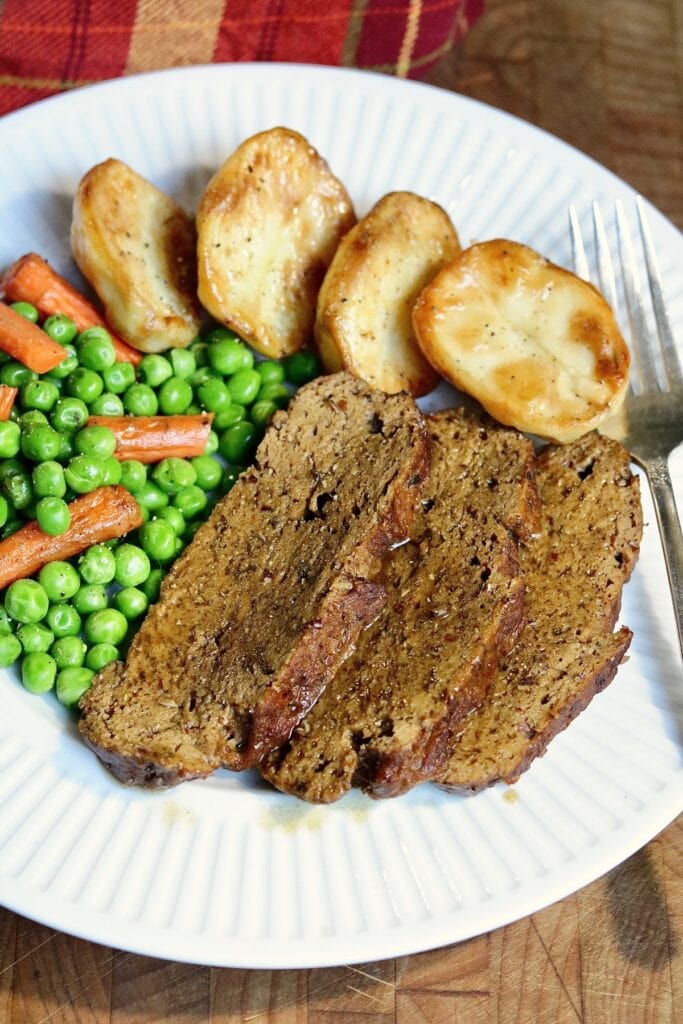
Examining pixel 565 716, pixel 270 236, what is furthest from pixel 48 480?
pixel 565 716

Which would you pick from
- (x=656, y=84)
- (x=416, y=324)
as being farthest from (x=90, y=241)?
(x=656, y=84)

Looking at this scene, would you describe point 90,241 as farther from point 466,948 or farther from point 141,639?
point 466,948

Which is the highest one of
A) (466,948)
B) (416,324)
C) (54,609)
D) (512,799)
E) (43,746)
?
(416,324)

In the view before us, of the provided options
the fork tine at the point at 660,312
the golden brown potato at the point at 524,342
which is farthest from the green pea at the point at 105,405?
the fork tine at the point at 660,312

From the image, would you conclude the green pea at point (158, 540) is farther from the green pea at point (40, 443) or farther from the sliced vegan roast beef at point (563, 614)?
the sliced vegan roast beef at point (563, 614)

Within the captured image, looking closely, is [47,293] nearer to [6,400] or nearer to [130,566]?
[6,400]
